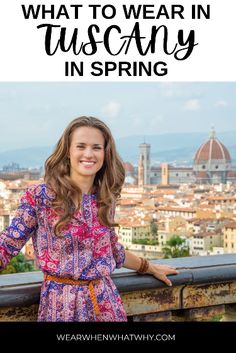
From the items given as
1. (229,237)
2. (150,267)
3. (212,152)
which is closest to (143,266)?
(150,267)

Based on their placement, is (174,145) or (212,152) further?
(212,152)

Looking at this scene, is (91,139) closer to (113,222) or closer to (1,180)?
(113,222)

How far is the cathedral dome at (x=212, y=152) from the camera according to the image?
2296 inches

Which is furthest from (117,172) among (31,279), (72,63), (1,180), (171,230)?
(1,180)

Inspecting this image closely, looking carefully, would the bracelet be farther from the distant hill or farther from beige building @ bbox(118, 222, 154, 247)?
the distant hill

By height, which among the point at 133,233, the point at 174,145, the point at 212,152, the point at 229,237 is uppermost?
the point at 174,145

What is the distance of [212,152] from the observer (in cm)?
5909

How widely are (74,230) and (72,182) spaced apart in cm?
8

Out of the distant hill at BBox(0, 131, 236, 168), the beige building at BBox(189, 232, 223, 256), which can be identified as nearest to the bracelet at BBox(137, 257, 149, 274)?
the beige building at BBox(189, 232, 223, 256)

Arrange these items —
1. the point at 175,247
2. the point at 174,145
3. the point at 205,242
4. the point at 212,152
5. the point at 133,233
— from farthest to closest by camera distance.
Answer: the point at 212,152 → the point at 174,145 → the point at 133,233 → the point at 205,242 → the point at 175,247

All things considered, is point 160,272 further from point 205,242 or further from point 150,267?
point 205,242

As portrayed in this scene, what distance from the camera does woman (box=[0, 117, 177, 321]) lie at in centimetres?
113

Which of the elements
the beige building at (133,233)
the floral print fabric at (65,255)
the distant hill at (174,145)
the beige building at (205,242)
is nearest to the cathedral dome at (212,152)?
the distant hill at (174,145)

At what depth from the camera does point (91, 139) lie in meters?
1.19
